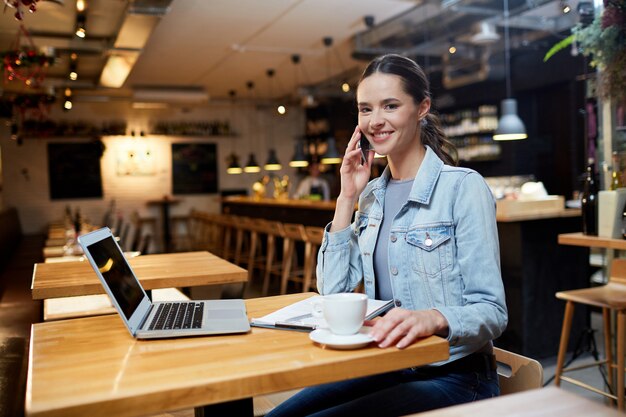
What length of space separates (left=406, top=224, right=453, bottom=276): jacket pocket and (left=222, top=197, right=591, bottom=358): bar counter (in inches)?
110

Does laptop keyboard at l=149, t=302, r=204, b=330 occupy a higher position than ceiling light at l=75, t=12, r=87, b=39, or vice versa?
ceiling light at l=75, t=12, r=87, b=39

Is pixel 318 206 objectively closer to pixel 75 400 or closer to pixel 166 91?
pixel 166 91

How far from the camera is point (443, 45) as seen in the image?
24.5ft

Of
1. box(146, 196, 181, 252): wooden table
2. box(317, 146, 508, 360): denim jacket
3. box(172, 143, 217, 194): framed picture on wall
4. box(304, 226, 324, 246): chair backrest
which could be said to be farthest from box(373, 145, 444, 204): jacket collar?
box(172, 143, 217, 194): framed picture on wall

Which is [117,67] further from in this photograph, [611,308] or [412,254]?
[412,254]

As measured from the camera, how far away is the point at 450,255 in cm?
157

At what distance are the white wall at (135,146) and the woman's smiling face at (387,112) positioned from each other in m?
11.2

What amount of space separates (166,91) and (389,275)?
10.1 m

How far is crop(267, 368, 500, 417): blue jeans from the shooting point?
1363 mm

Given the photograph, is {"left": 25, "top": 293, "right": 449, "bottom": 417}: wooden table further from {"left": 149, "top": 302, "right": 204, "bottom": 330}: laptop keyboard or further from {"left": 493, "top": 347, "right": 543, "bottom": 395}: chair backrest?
{"left": 493, "top": 347, "right": 543, "bottom": 395}: chair backrest

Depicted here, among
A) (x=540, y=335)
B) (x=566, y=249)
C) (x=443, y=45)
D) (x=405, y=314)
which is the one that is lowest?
(x=540, y=335)

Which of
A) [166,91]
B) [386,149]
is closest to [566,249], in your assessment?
[386,149]

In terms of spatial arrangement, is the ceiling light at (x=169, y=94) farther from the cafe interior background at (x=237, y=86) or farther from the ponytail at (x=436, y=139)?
the ponytail at (x=436, y=139)

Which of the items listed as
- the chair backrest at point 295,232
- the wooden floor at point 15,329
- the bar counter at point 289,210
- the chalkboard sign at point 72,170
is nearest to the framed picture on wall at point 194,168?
the chalkboard sign at point 72,170
